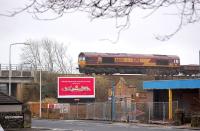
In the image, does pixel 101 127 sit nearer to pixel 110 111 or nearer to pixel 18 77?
pixel 110 111

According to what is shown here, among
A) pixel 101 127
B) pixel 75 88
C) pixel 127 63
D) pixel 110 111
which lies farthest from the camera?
pixel 127 63

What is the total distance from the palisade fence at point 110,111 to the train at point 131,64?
1033 centimetres

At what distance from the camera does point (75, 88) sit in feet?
280

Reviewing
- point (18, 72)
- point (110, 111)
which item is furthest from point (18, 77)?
point (110, 111)

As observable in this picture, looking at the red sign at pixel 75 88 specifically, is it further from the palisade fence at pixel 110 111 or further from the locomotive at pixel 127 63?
the palisade fence at pixel 110 111

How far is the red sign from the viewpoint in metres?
85.1

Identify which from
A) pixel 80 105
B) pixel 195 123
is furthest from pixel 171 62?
pixel 195 123

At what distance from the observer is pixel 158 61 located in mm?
91750

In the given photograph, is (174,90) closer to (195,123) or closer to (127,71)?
(195,123)

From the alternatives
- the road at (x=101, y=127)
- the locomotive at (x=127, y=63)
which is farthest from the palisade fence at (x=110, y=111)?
the locomotive at (x=127, y=63)

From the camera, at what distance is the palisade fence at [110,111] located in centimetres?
5453

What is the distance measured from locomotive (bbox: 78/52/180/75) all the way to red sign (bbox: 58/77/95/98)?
11.2 ft

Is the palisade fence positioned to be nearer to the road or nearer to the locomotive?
the road

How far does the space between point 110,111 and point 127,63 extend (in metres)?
27.8
